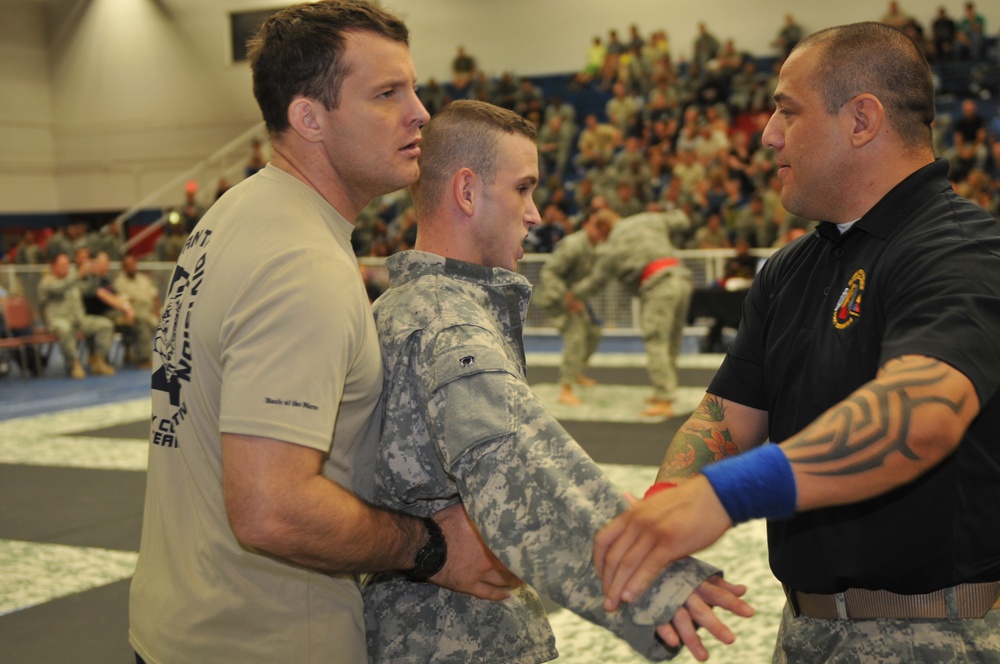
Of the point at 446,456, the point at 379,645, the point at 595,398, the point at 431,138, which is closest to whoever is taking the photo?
the point at 446,456

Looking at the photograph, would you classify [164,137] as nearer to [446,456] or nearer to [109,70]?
[109,70]

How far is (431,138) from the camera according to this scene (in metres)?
2.29

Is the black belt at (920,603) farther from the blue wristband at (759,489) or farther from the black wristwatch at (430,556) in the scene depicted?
the black wristwatch at (430,556)

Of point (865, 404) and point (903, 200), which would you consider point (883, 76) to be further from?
point (865, 404)

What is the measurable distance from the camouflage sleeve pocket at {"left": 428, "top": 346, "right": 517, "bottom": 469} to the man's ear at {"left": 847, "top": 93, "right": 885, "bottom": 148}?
2.88 feet

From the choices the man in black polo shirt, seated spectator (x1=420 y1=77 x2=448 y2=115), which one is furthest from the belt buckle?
seated spectator (x1=420 y1=77 x2=448 y2=115)

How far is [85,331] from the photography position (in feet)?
48.8

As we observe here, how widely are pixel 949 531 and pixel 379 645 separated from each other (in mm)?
1133

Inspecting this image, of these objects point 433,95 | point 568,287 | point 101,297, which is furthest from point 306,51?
point 433,95

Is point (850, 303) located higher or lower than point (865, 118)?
lower

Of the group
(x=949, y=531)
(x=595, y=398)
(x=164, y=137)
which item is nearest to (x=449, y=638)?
(x=949, y=531)

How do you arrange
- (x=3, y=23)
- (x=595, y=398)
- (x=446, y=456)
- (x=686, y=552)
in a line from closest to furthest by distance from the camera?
1. (x=686, y=552)
2. (x=446, y=456)
3. (x=595, y=398)
4. (x=3, y=23)

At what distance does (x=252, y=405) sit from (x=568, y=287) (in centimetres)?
917

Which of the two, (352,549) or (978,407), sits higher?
(978,407)
